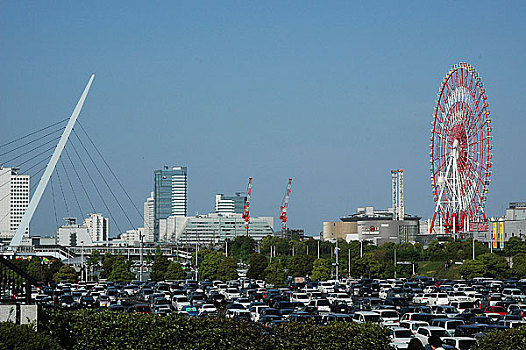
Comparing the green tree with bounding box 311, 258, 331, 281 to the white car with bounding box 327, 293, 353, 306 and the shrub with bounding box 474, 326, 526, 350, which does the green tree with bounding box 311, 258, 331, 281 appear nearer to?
the white car with bounding box 327, 293, 353, 306

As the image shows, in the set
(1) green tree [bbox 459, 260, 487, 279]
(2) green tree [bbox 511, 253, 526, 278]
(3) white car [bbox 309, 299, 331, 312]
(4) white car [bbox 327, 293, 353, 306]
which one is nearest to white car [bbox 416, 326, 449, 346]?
(3) white car [bbox 309, 299, 331, 312]

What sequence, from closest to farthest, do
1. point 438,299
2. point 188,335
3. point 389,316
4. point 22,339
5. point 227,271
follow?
point 22,339 < point 188,335 < point 389,316 < point 438,299 < point 227,271

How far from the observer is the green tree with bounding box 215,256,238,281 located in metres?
80.0

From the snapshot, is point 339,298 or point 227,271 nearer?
point 339,298

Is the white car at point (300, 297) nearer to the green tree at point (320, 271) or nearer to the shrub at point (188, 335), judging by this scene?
the green tree at point (320, 271)

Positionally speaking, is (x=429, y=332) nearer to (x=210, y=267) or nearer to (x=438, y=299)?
(x=438, y=299)

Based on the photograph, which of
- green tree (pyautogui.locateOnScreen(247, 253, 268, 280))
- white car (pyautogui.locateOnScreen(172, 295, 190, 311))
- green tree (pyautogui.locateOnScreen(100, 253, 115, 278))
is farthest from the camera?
green tree (pyautogui.locateOnScreen(100, 253, 115, 278))

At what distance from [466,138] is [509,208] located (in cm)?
5266

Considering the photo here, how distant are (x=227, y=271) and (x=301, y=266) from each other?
25.9ft

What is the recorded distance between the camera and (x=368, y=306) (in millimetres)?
44250

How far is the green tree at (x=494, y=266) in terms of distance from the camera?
245 ft

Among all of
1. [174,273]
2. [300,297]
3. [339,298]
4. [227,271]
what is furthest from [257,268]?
[300,297]

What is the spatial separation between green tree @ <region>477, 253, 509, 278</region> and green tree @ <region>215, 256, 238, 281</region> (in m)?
23.9

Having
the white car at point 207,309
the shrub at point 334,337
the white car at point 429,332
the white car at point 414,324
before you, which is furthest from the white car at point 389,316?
the shrub at point 334,337
